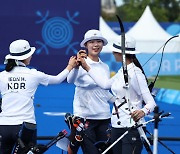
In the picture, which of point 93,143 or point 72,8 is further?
point 72,8

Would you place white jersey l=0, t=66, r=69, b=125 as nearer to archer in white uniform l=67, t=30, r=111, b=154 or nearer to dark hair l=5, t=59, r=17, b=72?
dark hair l=5, t=59, r=17, b=72

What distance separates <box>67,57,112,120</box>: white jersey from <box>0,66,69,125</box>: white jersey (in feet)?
3.15

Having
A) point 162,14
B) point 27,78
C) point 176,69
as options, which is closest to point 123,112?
point 27,78

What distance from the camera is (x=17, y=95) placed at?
5.92 m

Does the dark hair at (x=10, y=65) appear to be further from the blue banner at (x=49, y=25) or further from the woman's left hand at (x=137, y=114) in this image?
the blue banner at (x=49, y=25)

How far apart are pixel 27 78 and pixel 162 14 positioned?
2440 inches

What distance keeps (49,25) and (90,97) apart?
1700cm

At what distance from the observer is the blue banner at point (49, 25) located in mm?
22969

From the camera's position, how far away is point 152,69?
26.5m

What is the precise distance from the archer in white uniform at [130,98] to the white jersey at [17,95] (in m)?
0.72

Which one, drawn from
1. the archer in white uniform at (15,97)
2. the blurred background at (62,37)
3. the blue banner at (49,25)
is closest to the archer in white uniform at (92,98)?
the archer in white uniform at (15,97)

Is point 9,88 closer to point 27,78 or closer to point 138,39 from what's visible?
point 27,78

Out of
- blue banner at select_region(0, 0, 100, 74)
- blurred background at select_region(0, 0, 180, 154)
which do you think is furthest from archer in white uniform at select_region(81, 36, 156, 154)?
blue banner at select_region(0, 0, 100, 74)

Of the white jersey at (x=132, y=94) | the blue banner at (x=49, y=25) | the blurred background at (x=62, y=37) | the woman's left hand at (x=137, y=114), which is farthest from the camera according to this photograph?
the blue banner at (x=49, y=25)
